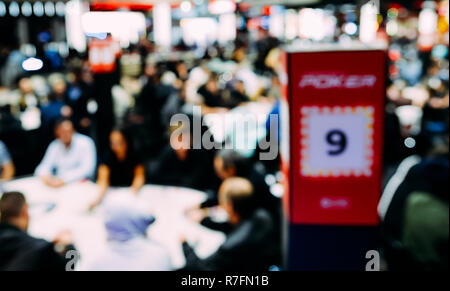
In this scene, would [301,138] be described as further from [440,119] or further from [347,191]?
[440,119]

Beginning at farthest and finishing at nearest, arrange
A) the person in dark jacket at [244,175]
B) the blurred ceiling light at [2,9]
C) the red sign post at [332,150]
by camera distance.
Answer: the blurred ceiling light at [2,9], the person in dark jacket at [244,175], the red sign post at [332,150]

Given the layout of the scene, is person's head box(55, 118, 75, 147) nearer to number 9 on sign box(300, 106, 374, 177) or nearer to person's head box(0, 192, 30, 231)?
person's head box(0, 192, 30, 231)

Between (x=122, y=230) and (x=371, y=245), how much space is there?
1.33 metres

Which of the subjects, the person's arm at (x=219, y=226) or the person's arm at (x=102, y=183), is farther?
the person's arm at (x=102, y=183)

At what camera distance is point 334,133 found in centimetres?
231

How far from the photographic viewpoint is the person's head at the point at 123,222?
2619mm

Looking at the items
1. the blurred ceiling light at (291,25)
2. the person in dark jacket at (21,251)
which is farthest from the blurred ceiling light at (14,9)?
the person in dark jacket at (21,251)

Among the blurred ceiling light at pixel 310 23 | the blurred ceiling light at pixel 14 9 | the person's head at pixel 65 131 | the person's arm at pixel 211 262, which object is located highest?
the blurred ceiling light at pixel 14 9

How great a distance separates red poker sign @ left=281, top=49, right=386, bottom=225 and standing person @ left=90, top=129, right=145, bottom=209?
2.08m

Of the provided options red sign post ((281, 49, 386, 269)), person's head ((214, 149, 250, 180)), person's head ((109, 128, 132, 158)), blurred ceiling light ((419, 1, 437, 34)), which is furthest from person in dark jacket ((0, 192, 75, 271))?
blurred ceiling light ((419, 1, 437, 34))

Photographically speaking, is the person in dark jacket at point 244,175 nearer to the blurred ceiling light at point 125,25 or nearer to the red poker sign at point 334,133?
the red poker sign at point 334,133

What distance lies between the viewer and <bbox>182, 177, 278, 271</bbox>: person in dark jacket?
2744 mm

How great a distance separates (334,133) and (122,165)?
247 centimetres

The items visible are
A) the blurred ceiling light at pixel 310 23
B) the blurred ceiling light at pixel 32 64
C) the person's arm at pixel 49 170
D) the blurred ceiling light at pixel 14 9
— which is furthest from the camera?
the blurred ceiling light at pixel 310 23
